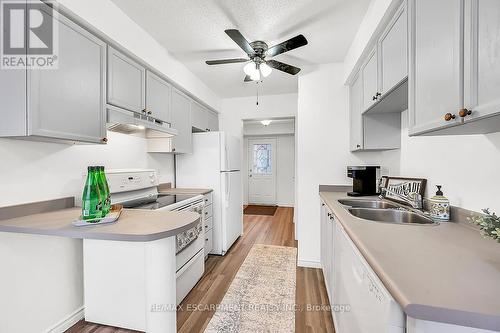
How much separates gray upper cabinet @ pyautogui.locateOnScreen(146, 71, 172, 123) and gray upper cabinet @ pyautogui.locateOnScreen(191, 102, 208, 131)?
1.91 ft

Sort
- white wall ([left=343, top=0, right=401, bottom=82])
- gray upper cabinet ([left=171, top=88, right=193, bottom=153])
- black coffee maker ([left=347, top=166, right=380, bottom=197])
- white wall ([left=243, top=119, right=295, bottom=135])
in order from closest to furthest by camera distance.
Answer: white wall ([left=343, top=0, right=401, bottom=82]) < black coffee maker ([left=347, top=166, right=380, bottom=197]) < gray upper cabinet ([left=171, top=88, right=193, bottom=153]) < white wall ([left=243, top=119, right=295, bottom=135])

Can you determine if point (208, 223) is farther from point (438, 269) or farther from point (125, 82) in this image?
point (438, 269)

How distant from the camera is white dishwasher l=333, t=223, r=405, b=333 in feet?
2.03

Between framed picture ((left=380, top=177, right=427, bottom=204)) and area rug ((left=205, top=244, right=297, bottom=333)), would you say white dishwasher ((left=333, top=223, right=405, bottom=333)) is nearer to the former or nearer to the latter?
area rug ((left=205, top=244, right=297, bottom=333))

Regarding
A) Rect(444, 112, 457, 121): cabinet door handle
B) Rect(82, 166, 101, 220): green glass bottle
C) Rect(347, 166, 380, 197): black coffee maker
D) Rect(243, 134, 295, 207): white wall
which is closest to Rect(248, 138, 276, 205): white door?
Rect(243, 134, 295, 207): white wall

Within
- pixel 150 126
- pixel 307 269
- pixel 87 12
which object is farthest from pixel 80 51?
pixel 307 269

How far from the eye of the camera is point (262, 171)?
6578mm

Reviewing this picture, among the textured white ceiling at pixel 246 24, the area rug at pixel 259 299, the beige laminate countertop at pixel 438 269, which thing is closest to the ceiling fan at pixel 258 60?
the textured white ceiling at pixel 246 24

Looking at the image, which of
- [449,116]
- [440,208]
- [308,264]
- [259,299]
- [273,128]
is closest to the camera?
[449,116]

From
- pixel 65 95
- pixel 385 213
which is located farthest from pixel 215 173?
pixel 385 213

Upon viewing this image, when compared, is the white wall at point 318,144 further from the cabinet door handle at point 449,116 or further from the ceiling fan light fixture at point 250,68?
the cabinet door handle at point 449,116

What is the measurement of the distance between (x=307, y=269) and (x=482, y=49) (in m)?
2.53

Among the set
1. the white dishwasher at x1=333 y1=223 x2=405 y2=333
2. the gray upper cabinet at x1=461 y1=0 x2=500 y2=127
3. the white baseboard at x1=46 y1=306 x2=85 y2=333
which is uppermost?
the gray upper cabinet at x1=461 y1=0 x2=500 y2=127

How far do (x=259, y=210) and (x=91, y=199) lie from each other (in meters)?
4.86
